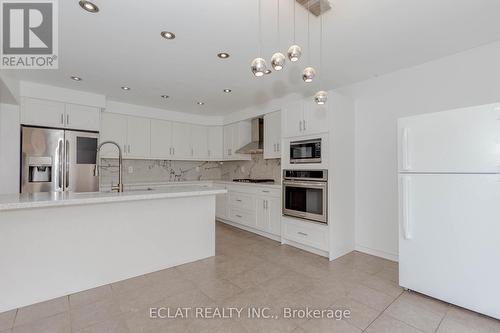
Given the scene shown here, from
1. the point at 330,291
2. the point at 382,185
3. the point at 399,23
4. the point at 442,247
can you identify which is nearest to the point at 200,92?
the point at 399,23

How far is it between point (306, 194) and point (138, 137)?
3.34 meters

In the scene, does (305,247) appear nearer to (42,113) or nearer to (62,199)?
(62,199)

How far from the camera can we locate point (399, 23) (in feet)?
6.82

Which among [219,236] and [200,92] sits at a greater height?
[200,92]

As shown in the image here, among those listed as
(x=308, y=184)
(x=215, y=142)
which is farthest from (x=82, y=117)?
(x=308, y=184)

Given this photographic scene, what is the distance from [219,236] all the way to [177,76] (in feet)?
8.63

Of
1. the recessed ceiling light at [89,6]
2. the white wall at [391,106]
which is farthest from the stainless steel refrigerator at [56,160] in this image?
the white wall at [391,106]

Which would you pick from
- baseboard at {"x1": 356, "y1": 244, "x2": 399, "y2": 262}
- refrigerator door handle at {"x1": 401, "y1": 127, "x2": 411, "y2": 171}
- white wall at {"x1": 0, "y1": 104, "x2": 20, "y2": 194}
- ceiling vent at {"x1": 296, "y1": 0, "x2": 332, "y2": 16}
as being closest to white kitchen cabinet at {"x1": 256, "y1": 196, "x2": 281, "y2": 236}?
baseboard at {"x1": 356, "y1": 244, "x2": 399, "y2": 262}

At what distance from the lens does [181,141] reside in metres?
5.21

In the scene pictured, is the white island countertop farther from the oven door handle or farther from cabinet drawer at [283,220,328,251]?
cabinet drawer at [283,220,328,251]

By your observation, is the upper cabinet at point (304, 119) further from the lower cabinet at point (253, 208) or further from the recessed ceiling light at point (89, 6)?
the recessed ceiling light at point (89, 6)

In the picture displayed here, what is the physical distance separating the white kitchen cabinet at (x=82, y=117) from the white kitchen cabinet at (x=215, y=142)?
7.46 ft

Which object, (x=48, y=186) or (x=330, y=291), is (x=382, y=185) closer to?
(x=330, y=291)

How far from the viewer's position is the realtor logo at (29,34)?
77.6 inches
